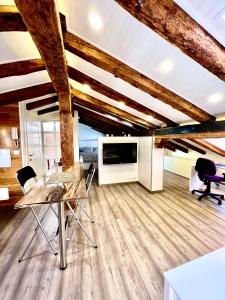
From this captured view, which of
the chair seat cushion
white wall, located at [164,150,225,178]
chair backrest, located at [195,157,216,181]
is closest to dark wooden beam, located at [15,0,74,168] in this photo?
chair backrest, located at [195,157,216,181]

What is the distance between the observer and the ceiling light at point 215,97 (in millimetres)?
1868

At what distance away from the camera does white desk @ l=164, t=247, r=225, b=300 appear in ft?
2.45

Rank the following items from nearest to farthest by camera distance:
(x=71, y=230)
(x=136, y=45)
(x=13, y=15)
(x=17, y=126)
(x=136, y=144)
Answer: (x=13, y=15) → (x=136, y=45) → (x=71, y=230) → (x=17, y=126) → (x=136, y=144)

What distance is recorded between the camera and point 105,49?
69.2 inches

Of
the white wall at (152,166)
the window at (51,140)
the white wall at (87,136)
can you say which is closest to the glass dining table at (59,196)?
the white wall at (152,166)

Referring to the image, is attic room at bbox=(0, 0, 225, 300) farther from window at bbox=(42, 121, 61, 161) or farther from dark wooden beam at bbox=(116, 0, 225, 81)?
window at bbox=(42, 121, 61, 161)

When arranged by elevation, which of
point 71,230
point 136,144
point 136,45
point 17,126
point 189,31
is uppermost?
point 136,45

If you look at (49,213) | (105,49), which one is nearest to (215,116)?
(105,49)

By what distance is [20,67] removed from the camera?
2.08m

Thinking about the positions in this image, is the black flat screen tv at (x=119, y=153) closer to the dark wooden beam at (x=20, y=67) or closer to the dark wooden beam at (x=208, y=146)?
the dark wooden beam at (x=208, y=146)

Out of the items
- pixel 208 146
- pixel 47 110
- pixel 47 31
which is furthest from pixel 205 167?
pixel 47 110

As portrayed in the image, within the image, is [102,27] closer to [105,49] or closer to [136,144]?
[105,49]

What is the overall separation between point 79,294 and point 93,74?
9.03 feet

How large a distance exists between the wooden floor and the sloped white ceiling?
198 centimetres
